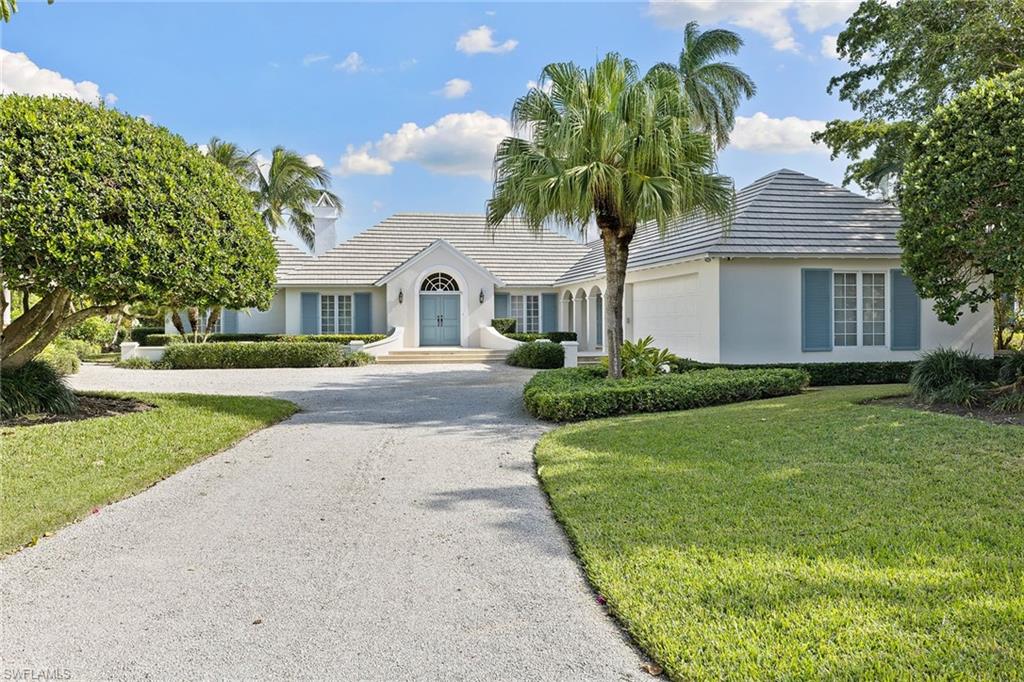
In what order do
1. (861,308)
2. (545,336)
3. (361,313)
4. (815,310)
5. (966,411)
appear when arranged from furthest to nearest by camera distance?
1. (361,313)
2. (545,336)
3. (861,308)
4. (815,310)
5. (966,411)

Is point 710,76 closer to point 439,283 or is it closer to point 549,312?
point 549,312

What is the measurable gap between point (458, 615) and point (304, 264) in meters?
25.3

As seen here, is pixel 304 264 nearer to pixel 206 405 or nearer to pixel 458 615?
pixel 206 405

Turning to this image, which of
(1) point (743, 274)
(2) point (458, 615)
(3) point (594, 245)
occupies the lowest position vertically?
(2) point (458, 615)

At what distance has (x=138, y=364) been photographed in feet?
70.3

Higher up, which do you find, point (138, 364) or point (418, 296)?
point (418, 296)

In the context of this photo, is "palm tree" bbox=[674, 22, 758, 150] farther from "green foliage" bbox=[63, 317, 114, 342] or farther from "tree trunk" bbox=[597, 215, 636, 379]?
"green foliage" bbox=[63, 317, 114, 342]

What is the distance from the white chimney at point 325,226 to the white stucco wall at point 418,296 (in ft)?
23.8

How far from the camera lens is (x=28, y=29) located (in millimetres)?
9398

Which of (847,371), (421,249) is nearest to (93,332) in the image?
(421,249)

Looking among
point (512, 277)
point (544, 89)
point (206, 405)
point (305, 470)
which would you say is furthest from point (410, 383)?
point (512, 277)

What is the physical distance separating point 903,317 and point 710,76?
1097 cm

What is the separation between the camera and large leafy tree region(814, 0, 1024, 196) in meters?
13.4

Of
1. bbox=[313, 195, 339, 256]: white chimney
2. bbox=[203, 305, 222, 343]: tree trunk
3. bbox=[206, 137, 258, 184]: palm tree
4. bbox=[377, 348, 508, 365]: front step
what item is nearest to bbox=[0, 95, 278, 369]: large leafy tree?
bbox=[377, 348, 508, 365]: front step
